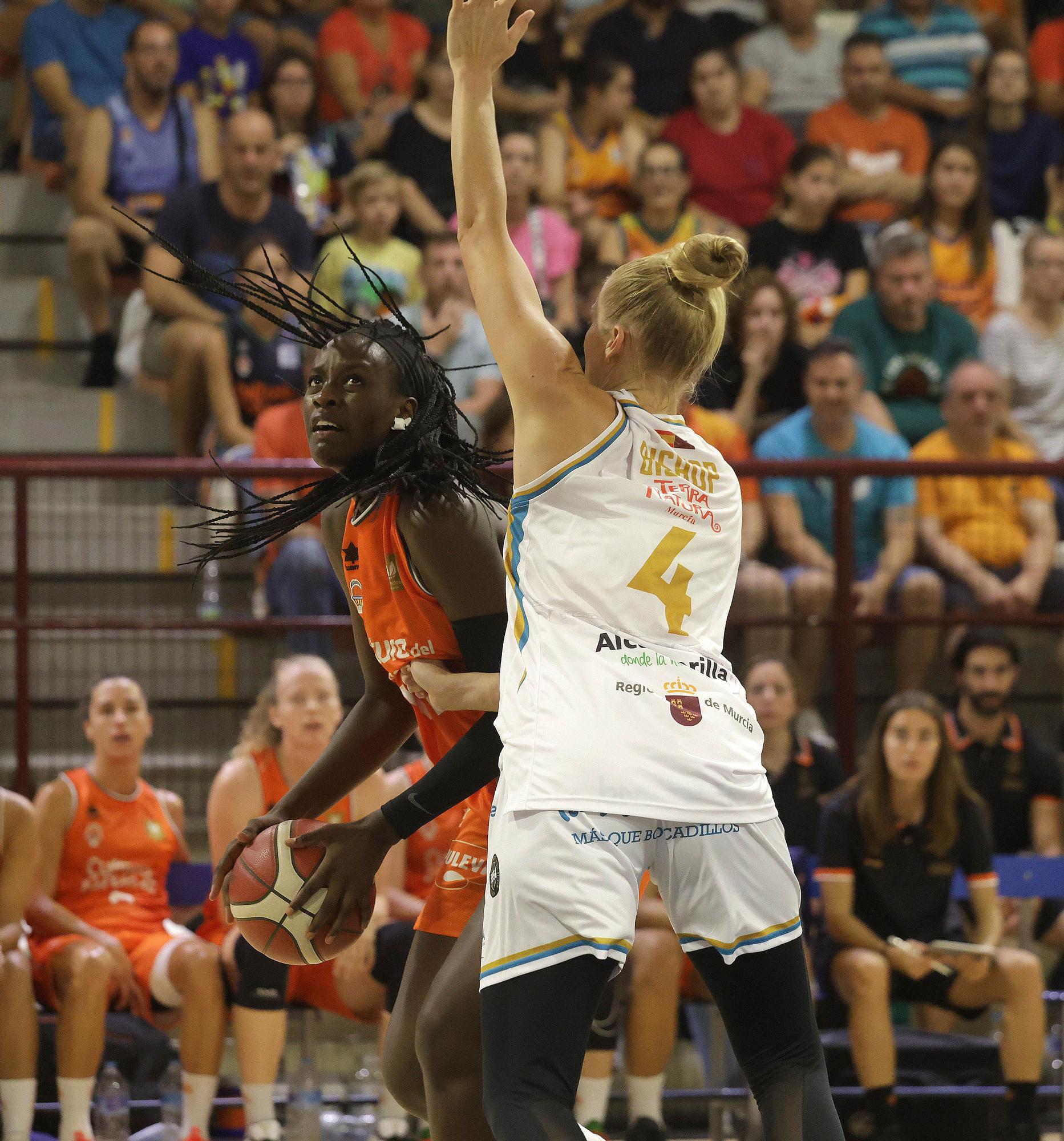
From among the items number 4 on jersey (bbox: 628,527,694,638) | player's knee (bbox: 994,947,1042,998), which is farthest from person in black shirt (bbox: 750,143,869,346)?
number 4 on jersey (bbox: 628,527,694,638)

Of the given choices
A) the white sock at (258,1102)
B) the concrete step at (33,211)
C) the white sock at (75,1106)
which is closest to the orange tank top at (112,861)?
the white sock at (75,1106)

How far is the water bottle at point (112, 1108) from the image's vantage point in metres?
4.61

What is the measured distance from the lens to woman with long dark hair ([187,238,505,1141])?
2.74m

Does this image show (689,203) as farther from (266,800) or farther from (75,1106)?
(75,1106)

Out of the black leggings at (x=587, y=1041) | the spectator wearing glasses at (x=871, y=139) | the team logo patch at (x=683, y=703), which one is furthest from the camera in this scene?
the spectator wearing glasses at (x=871, y=139)

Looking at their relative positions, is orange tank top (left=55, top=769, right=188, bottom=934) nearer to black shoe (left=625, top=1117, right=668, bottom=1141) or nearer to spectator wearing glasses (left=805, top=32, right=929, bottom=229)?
black shoe (left=625, top=1117, right=668, bottom=1141)

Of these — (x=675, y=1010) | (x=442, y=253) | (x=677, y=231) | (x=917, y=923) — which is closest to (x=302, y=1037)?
(x=675, y=1010)

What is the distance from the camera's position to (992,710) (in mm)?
5523

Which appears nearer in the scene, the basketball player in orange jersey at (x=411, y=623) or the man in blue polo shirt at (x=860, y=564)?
the basketball player in orange jersey at (x=411, y=623)

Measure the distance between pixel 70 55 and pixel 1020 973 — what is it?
229 inches

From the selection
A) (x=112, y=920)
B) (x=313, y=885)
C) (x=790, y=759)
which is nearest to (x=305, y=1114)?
(x=112, y=920)

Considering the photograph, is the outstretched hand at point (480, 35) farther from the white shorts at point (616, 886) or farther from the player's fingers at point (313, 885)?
the player's fingers at point (313, 885)

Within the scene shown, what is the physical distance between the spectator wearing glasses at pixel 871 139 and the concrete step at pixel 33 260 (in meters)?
3.79

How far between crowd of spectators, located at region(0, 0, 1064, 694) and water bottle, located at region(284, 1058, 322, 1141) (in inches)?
68.3
